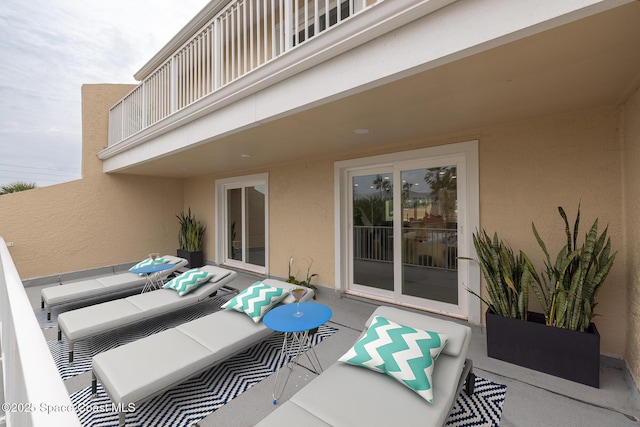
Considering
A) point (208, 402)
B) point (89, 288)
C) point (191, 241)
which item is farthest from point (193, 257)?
point (208, 402)

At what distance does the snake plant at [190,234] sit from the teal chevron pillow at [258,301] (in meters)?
4.39

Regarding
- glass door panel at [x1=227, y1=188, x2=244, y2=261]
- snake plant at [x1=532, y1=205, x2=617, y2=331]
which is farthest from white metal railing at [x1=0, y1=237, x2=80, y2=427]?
glass door panel at [x1=227, y1=188, x2=244, y2=261]

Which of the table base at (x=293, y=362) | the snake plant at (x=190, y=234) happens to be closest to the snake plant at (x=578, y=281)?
the table base at (x=293, y=362)

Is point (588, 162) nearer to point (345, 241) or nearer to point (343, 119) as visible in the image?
point (343, 119)

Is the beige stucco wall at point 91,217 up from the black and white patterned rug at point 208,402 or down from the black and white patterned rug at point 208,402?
up

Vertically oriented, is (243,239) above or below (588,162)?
below

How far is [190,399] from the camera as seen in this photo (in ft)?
6.97

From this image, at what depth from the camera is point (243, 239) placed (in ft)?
20.8

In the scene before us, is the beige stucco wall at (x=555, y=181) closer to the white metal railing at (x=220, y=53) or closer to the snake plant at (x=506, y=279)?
the snake plant at (x=506, y=279)

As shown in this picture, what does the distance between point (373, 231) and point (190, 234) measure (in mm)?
5059

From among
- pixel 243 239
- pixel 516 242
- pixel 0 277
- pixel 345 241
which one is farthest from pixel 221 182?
pixel 516 242

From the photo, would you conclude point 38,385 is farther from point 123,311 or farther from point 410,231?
point 410,231

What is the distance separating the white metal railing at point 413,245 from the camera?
137 inches

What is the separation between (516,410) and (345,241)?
9.56ft
